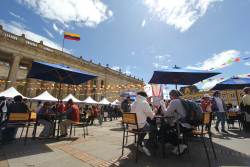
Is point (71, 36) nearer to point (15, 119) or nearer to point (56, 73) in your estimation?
point (56, 73)

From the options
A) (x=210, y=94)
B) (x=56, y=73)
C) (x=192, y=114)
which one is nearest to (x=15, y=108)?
(x=56, y=73)

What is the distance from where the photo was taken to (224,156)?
250 cm

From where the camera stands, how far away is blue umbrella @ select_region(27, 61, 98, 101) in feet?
15.3

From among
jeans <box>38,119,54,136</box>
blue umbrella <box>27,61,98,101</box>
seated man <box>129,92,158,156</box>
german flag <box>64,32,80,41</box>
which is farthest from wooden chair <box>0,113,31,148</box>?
german flag <box>64,32,80,41</box>

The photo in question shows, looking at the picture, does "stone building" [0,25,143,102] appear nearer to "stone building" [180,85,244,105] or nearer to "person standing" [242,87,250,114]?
"person standing" [242,87,250,114]

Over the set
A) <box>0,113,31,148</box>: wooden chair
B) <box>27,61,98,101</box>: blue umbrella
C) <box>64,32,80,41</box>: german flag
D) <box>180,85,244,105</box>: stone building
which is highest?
<box>64,32,80,41</box>: german flag

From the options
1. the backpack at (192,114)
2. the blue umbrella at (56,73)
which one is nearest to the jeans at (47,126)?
the blue umbrella at (56,73)

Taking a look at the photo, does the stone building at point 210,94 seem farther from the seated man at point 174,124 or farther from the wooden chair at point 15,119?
the wooden chair at point 15,119

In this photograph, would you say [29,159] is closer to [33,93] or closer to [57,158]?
[57,158]

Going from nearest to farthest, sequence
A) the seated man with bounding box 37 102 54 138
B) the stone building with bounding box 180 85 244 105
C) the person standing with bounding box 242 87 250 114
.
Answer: the seated man with bounding box 37 102 54 138 < the person standing with bounding box 242 87 250 114 < the stone building with bounding box 180 85 244 105

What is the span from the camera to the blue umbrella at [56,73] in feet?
15.3

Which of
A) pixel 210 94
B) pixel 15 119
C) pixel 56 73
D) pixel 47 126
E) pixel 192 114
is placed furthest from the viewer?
pixel 210 94

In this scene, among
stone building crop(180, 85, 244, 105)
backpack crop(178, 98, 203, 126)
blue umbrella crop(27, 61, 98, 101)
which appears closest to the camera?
backpack crop(178, 98, 203, 126)

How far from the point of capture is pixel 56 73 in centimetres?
564
